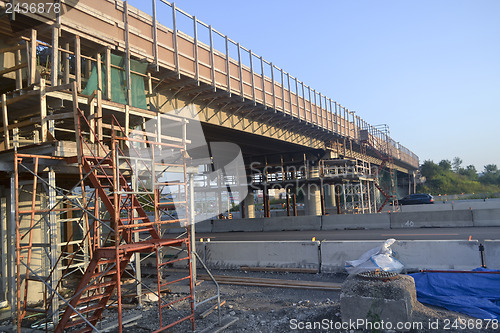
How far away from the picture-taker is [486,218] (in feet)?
66.9

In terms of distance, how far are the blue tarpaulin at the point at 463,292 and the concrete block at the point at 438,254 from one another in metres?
2.49

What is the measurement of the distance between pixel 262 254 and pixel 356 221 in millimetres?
12369

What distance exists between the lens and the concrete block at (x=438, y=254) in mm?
10242

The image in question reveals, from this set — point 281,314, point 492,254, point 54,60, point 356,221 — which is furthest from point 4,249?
point 356,221

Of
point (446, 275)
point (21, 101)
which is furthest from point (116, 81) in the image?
point (446, 275)

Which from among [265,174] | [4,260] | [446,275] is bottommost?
[446,275]

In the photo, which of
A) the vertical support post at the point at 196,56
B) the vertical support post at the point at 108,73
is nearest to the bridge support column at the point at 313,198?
the vertical support post at the point at 196,56

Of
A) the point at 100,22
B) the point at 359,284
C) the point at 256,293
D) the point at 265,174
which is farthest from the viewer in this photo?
the point at 265,174

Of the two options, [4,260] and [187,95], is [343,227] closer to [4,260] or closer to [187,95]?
[187,95]

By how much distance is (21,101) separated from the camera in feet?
29.8

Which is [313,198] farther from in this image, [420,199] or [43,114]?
[43,114]

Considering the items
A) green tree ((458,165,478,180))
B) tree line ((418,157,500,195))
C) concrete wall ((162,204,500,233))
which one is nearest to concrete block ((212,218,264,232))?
concrete wall ((162,204,500,233))

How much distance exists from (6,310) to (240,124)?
1379 cm

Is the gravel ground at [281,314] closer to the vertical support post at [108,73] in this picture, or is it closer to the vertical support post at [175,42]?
the vertical support post at [108,73]
